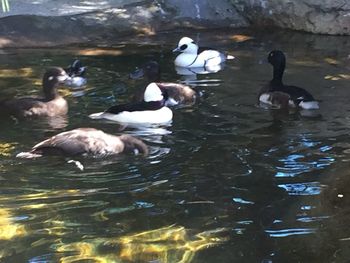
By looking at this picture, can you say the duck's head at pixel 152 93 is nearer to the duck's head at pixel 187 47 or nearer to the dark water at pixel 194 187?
the dark water at pixel 194 187

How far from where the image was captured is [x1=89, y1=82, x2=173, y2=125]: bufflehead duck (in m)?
8.38

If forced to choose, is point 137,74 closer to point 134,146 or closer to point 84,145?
point 134,146

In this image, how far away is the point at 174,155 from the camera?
7.04 m

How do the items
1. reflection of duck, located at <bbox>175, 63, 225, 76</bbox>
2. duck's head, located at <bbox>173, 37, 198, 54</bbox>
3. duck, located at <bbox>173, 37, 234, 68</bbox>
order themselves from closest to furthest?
reflection of duck, located at <bbox>175, 63, 225, 76</bbox>, duck, located at <bbox>173, 37, 234, 68</bbox>, duck's head, located at <bbox>173, 37, 198, 54</bbox>

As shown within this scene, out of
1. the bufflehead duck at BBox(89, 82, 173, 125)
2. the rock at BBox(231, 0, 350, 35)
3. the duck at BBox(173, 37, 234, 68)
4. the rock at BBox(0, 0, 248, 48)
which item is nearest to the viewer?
the bufflehead duck at BBox(89, 82, 173, 125)

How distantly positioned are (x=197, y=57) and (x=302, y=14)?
4.37 meters

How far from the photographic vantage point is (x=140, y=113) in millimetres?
8500

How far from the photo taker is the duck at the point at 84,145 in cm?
682

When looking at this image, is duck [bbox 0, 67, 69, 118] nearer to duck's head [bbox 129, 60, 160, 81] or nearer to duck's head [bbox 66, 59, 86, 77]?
duck's head [bbox 66, 59, 86, 77]

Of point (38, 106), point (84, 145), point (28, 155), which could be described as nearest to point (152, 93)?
point (38, 106)

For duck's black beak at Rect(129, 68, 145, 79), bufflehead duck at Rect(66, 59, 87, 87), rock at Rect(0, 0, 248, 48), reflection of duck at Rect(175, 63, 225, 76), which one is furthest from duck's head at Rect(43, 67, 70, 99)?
rock at Rect(0, 0, 248, 48)

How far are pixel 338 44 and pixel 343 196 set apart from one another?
27.4 ft

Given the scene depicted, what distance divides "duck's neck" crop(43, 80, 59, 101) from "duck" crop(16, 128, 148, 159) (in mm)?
1994

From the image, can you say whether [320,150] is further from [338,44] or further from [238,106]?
[338,44]
